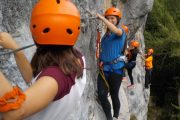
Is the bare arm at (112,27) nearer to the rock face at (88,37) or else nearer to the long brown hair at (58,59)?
the rock face at (88,37)

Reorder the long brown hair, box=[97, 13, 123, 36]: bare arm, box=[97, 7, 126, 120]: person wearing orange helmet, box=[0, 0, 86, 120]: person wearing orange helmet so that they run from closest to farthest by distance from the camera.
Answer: box=[0, 0, 86, 120]: person wearing orange helmet → the long brown hair → box=[97, 13, 123, 36]: bare arm → box=[97, 7, 126, 120]: person wearing orange helmet

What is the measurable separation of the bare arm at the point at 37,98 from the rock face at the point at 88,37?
1.78 ft

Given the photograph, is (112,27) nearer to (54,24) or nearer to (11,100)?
(54,24)

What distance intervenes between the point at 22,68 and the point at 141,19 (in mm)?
11348

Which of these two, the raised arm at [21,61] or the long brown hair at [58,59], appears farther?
the raised arm at [21,61]

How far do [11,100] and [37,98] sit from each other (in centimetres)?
13

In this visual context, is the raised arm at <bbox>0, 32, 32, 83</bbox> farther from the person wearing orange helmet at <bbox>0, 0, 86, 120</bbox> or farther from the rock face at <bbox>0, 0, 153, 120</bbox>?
the rock face at <bbox>0, 0, 153, 120</bbox>

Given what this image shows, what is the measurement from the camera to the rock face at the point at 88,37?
3.68 meters

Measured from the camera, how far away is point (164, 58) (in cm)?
2528

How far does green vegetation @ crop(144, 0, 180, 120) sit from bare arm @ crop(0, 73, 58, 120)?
22.7 meters

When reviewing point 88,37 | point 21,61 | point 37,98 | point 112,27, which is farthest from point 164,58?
point 37,98

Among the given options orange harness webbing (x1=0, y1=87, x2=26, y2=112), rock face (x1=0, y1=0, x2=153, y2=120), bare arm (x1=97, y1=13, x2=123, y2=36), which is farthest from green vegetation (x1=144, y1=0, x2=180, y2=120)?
orange harness webbing (x1=0, y1=87, x2=26, y2=112)

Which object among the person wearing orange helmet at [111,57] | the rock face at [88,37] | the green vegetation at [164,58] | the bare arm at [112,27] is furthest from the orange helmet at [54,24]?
the green vegetation at [164,58]

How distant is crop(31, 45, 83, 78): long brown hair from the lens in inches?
78.5
